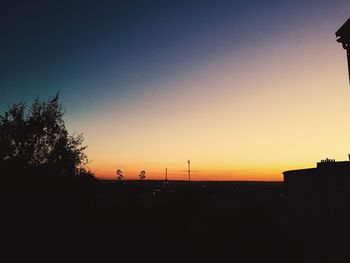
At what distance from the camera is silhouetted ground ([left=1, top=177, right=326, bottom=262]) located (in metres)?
16.6

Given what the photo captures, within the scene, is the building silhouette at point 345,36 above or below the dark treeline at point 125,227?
above

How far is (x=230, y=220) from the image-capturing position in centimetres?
2673

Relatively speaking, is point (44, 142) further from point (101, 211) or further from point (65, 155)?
point (101, 211)

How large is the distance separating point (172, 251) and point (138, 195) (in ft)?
46.8

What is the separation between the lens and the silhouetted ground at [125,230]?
16625mm

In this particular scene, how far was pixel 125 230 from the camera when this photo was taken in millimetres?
21719

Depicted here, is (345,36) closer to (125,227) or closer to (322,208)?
(322,208)

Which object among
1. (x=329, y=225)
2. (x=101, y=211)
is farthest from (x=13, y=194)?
(x=329, y=225)

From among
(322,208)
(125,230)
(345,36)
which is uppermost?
(345,36)

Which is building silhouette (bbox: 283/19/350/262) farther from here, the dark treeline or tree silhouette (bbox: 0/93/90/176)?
tree silhouette (bbox: 0/93/90/176)

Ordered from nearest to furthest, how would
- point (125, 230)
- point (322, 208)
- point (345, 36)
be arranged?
point (345, 36)
point (125, 230)
point (322, 208)

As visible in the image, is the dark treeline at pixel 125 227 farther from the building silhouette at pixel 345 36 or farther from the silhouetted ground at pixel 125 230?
the building silhouette at pixel 345 36

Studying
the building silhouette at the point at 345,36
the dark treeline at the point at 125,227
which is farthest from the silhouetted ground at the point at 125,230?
the building silhouette at the point at 345,36

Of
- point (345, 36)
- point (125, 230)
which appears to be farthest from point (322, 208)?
point (125, 230)
